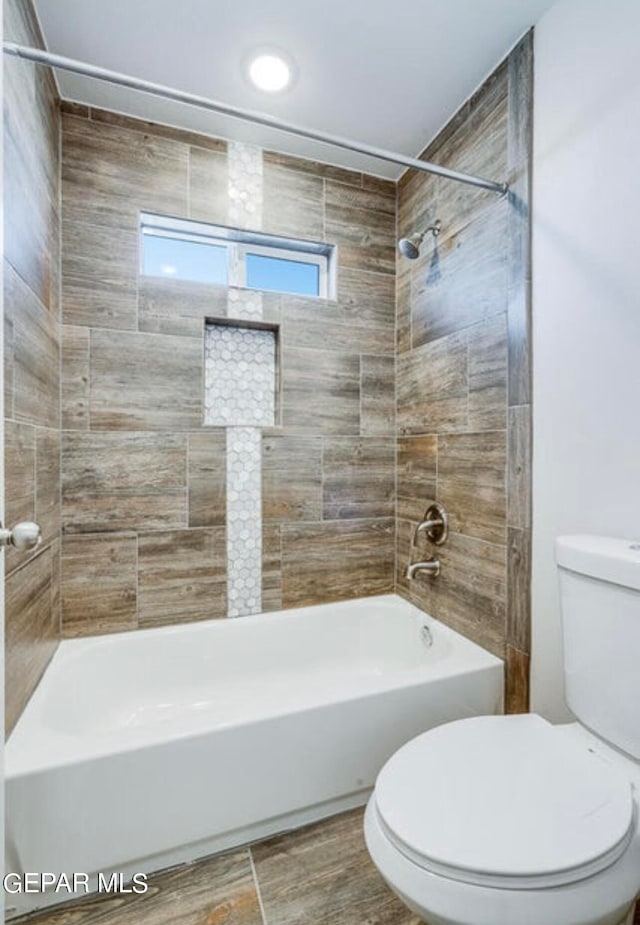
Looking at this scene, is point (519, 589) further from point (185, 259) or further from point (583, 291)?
point (185, 259)

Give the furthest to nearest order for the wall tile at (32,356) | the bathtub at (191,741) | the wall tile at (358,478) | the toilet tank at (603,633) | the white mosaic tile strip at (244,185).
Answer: the wall tile at (358,478) → the white mosaic tile strip at (244,185) → the wall tile at (32,356) → the bathtub at (191,741) → the toilet tank at (603,633)

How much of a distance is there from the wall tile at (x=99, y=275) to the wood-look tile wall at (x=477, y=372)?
1.26 meters

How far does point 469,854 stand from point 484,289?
1.67 m

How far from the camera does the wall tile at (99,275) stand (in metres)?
1.80

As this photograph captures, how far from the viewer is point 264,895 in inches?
48.4

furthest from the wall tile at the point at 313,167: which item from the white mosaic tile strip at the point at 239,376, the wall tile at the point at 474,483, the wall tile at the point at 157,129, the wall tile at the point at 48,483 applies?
the wall tile at the point at 48,483

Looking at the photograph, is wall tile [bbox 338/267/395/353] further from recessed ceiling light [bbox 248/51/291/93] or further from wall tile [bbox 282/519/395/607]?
wall tile [bbox 282/519/395/607]

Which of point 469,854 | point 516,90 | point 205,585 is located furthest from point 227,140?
point 469,854

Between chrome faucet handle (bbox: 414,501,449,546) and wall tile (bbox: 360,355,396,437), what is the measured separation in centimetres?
51

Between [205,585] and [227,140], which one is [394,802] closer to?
[205,585]

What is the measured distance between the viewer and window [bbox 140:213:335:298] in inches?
78.2

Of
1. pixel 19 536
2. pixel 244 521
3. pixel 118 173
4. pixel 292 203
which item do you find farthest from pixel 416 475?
pixel 118 173

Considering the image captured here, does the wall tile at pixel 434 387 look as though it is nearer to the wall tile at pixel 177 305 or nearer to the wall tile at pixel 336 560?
the wall tile at pixel 336 560

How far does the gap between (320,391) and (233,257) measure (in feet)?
2.39
